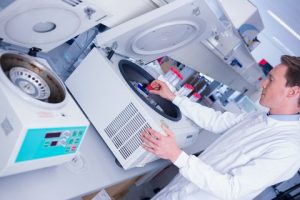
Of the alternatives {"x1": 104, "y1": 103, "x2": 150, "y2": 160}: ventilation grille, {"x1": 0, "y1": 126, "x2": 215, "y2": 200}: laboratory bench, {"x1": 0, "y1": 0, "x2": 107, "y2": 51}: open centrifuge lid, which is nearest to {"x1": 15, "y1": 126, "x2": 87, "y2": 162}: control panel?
{"x1": 0, "y1": 126, "x2": 215, "y2": 200}: laboratory bench

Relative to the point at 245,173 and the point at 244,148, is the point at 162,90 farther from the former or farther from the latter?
the point at 245,173

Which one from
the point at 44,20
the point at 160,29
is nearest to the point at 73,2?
the point at 44,20

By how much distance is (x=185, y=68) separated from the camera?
8.13ft

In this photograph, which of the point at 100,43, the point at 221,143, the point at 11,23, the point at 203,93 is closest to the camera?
the point at 11,23

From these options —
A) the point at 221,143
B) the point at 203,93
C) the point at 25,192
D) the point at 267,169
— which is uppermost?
the point at 25,192

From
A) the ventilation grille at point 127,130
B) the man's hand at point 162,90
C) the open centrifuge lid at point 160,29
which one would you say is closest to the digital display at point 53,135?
the ventilation grille at point 127,130

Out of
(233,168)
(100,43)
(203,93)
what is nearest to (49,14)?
(100,43)

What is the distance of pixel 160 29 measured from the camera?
1466mm

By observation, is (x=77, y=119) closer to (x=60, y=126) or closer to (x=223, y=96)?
(x=60, y=126)

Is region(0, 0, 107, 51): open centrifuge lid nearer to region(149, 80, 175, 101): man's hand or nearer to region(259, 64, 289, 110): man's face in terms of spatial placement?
region(149, 80, 175, 101): man's hand

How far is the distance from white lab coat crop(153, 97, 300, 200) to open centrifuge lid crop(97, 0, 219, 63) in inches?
13.9

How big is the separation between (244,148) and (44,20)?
1.09 meters

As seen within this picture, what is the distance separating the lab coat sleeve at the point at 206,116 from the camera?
1.65 m

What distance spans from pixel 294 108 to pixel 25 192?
129 cm
